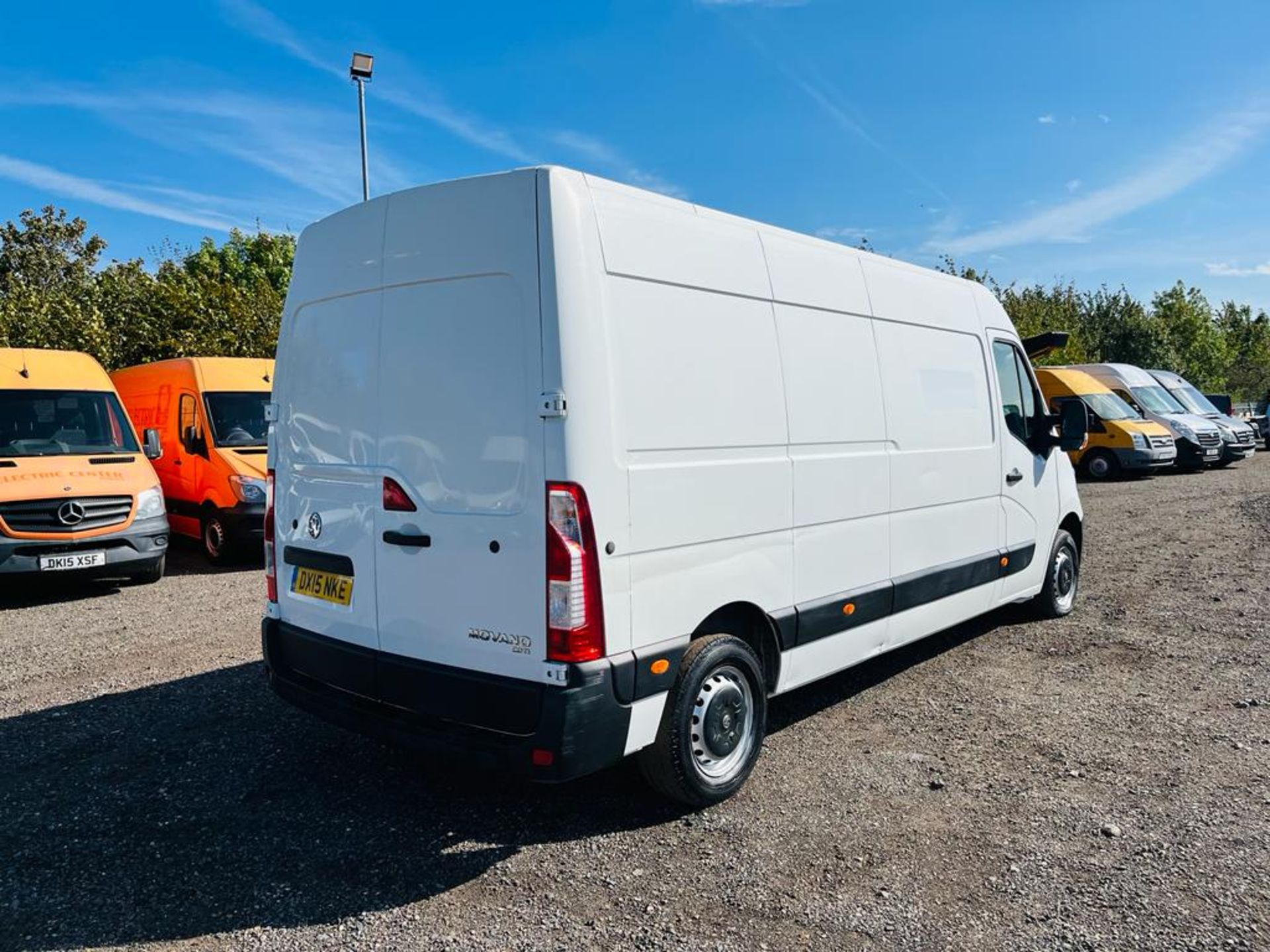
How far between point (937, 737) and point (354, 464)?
324 centimetres

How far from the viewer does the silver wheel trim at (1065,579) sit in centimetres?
714

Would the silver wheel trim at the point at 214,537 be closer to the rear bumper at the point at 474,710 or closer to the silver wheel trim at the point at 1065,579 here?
the rear bumper at the point at 474,710

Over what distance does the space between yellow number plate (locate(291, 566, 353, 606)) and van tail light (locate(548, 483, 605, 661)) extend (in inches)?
44.7

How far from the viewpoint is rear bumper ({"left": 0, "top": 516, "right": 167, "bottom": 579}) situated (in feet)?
26.5

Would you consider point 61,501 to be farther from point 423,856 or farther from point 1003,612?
point 1003,612

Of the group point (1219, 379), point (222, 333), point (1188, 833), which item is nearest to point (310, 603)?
point (1188, 833)

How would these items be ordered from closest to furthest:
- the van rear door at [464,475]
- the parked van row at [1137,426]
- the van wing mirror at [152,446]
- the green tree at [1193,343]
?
the van rear door at [464,475] < the van wing mirror at [152,446] < the parked van row at [1137,426] < the green tree at [1193,343]

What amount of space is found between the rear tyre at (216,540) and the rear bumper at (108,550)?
1.20 m

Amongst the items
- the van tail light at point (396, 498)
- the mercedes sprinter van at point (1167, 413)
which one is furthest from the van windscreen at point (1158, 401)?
the van tail light at point (396, 498)

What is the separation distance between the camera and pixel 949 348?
5594 millimetres

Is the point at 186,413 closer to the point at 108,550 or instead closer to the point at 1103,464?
the point at 108,550

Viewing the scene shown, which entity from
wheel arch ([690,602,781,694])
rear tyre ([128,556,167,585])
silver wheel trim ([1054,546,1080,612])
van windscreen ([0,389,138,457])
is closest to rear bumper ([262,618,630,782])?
wheel arch ([690,602,781,694])

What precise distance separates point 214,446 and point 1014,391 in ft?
28.4

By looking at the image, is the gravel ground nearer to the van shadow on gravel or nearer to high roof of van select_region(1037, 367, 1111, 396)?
the van shadow on gravel
